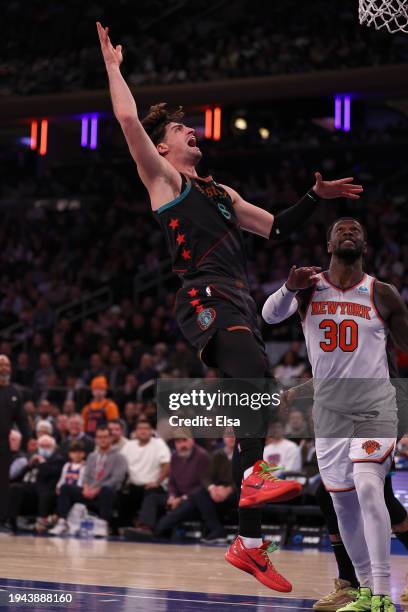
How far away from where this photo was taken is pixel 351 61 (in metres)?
21.5

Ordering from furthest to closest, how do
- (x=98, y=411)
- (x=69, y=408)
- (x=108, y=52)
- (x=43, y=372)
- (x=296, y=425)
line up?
(x=43, y=372) < (x=69, y=408) < (x=98, y=411) < (x=296, y=425) < (x=108, y=52)

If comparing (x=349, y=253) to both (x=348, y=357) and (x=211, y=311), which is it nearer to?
(x=348, y=357)

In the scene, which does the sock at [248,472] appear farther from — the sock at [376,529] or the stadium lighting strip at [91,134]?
the stadium lighting strip at [91,134]

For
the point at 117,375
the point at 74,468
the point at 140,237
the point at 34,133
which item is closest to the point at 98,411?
the point at 74,468

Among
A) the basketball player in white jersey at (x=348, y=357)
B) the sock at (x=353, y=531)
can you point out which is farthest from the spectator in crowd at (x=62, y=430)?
the sock at (x=353, y=531)

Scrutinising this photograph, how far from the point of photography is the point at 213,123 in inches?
949

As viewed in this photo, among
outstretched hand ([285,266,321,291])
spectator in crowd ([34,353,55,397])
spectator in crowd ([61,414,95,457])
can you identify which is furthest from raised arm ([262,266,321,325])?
spectator in crowd ([34,353,55,397])

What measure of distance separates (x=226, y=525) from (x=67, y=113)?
13779mm

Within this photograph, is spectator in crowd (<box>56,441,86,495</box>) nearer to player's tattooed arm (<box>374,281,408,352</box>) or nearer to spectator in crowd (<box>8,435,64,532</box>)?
spectator in crowd (<box>8,435,64,532</box>)

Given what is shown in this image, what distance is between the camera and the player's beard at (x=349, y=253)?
6.55 meters

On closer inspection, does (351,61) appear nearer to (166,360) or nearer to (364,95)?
(364,95)

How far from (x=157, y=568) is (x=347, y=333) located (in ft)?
14.1


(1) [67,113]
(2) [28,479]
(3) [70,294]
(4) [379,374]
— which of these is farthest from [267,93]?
(4) [379,374]

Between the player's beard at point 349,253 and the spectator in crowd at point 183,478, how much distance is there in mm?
7135
